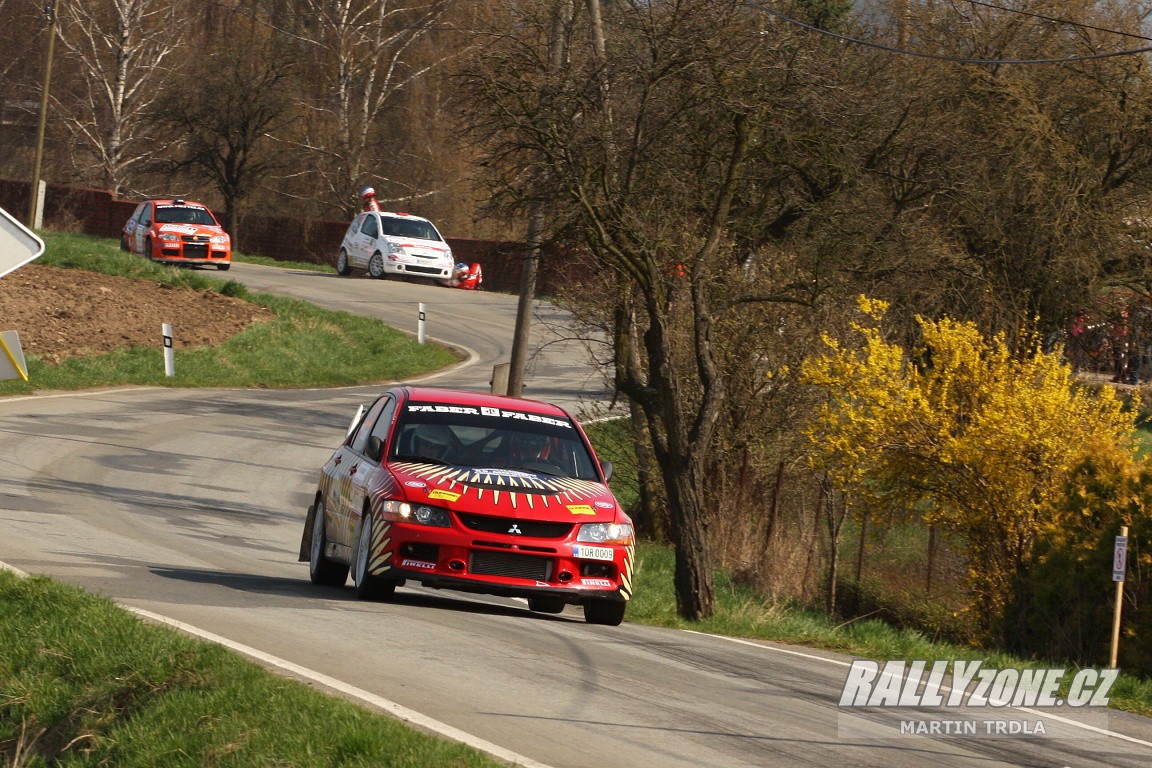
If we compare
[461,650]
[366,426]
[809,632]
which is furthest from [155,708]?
[809,632]

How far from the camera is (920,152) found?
81.4 ft

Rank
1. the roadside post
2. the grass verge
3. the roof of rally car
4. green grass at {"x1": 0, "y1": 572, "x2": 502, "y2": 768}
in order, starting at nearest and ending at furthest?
green grass at {"x1": 0, "y1": 572, "x2": 502, "y2": 768}
the roadside post
the grass verge
the roof of rally car

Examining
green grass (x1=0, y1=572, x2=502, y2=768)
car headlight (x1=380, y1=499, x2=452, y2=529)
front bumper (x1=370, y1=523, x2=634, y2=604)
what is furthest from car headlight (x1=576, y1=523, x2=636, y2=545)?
green grass (x1=0, y1=572, x2=502, y2=768)

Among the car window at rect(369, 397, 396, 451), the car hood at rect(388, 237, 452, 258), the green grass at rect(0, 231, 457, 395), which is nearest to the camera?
the car window at rect(369, 397, 396, 451)

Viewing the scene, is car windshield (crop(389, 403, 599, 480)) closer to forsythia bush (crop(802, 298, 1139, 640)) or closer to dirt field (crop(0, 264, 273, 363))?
forsythia bush (crop(802, 298, 1139, 640))

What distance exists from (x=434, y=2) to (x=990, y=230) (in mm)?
45160

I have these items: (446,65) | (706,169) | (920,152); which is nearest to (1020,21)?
(920,152)

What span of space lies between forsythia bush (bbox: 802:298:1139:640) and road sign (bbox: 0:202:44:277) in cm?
987

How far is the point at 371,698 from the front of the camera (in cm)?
741

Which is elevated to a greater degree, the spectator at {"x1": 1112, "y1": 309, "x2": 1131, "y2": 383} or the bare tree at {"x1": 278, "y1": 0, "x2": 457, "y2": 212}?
the bare tree at {"x1": 278, "y1": 0, "x2": 457, "y2": 212}

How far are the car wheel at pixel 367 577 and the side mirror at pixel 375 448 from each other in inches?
24.1

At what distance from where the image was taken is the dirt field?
30906 millimetres

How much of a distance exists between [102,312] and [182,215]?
11988 millimetres

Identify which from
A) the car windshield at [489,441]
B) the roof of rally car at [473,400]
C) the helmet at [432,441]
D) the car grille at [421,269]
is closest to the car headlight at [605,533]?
the car windshield at [489,441]
